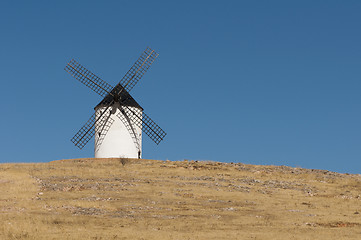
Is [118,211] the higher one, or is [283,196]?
[283,196]

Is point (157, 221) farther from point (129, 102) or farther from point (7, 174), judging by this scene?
point (129, 102)

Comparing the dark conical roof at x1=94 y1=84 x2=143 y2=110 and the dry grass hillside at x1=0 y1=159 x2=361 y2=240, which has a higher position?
the dark conical roof at x1=94 y1=84 x2=143 y2=110

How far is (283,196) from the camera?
35000mm

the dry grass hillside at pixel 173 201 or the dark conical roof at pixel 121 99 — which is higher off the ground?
the dark conical roof at pixel 121 99

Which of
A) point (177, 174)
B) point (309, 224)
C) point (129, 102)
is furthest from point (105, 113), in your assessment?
point (309, 224)

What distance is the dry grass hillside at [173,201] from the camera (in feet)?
76.3

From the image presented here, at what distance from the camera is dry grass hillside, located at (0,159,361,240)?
23266mm

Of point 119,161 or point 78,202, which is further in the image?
point 119,161

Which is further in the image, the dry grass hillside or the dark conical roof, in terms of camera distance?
the dark conical roof

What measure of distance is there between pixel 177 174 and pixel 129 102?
12093 millimetres

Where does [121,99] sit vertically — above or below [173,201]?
above

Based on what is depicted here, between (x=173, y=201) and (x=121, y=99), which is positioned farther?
(x=121, y=99)

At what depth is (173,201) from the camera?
30969 mm

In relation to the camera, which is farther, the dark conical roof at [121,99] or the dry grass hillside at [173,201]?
the dark conical roof at [121,99]
